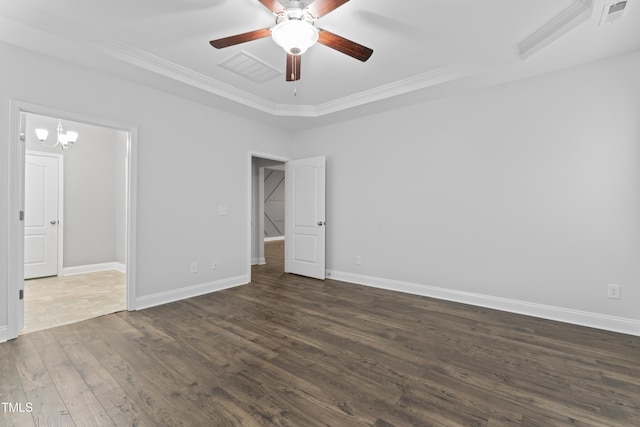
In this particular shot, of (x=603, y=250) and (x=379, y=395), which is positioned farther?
(x=603, y=250)

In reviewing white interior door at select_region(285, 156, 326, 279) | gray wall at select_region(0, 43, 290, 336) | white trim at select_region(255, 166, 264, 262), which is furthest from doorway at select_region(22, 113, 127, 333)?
white interior door at select_region(285, 156, 326, 279)

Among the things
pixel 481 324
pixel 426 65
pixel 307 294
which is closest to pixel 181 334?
pixel 307 294

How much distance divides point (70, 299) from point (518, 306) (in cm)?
556

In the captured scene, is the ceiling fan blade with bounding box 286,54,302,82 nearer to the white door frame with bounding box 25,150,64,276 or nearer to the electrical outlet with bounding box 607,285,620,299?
the electrical outlet with bounding box 607,285,620,299

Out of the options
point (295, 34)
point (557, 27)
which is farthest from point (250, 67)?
point (557, 27)

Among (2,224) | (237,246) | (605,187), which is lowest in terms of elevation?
(237,246)

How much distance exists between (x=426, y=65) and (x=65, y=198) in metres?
6.25

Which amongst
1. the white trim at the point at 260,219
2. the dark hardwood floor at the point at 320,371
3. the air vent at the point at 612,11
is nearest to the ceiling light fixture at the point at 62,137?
the white trim at the point at 260,219

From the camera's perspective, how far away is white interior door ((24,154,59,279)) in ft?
15.6

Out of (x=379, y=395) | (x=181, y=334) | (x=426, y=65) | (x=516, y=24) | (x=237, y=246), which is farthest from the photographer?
(x=237, y=246)

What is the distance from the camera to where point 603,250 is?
2.91 m

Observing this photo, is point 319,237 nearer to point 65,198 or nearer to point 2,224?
point 2,224

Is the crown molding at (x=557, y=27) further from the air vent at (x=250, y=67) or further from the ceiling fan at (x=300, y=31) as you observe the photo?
the air vent at (x=250, y=67)

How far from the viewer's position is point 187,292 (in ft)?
12.6
